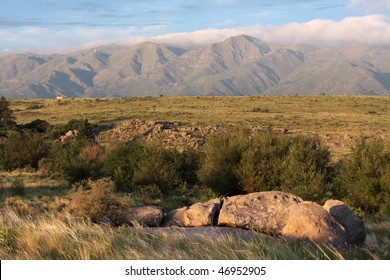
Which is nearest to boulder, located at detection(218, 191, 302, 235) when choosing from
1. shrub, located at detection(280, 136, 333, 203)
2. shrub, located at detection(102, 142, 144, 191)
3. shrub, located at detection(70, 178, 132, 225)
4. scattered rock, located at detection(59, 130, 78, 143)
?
shrub, located at detection(70, 178, 132, 225)

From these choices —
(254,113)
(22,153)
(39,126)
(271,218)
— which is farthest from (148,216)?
(254,113)

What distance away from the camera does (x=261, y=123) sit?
57.3m

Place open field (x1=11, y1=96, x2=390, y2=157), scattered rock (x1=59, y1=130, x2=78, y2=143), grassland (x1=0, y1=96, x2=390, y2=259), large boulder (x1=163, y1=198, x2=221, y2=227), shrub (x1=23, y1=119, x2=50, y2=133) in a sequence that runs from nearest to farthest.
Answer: grassland (x1=0, y1=96, x2=390, y2=259)
large boulder (x1=163, y1=198, x2=221, y2=227)
scattered rock (x1=59, y1=130, x2=78, y2=143)
shrub (x1=23, y1=119, x2=50, y2=133)
open field (x1=11, y1=96, x2=390, y2=157)

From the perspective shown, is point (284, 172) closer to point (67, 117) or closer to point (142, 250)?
point (142, 250)

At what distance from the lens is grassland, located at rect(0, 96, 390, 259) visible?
5.94 m

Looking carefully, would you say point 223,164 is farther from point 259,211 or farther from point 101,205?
point 101,205

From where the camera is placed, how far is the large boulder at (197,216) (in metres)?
13.8

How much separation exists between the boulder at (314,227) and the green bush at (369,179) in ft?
25.5

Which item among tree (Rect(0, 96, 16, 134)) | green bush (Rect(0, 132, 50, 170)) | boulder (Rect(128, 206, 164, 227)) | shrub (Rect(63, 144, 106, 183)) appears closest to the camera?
boulder (Rect(128, 206, 164, 227))

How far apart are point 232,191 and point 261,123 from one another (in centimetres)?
3747

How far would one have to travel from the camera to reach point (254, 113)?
69562 millimetres

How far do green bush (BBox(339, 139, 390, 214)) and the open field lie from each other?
19.0 metres

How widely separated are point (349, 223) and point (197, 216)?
4.64 meters

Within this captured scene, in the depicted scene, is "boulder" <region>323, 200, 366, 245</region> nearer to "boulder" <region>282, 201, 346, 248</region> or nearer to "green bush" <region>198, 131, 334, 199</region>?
"boulder" <region>282, 201, 346, 248</region>
